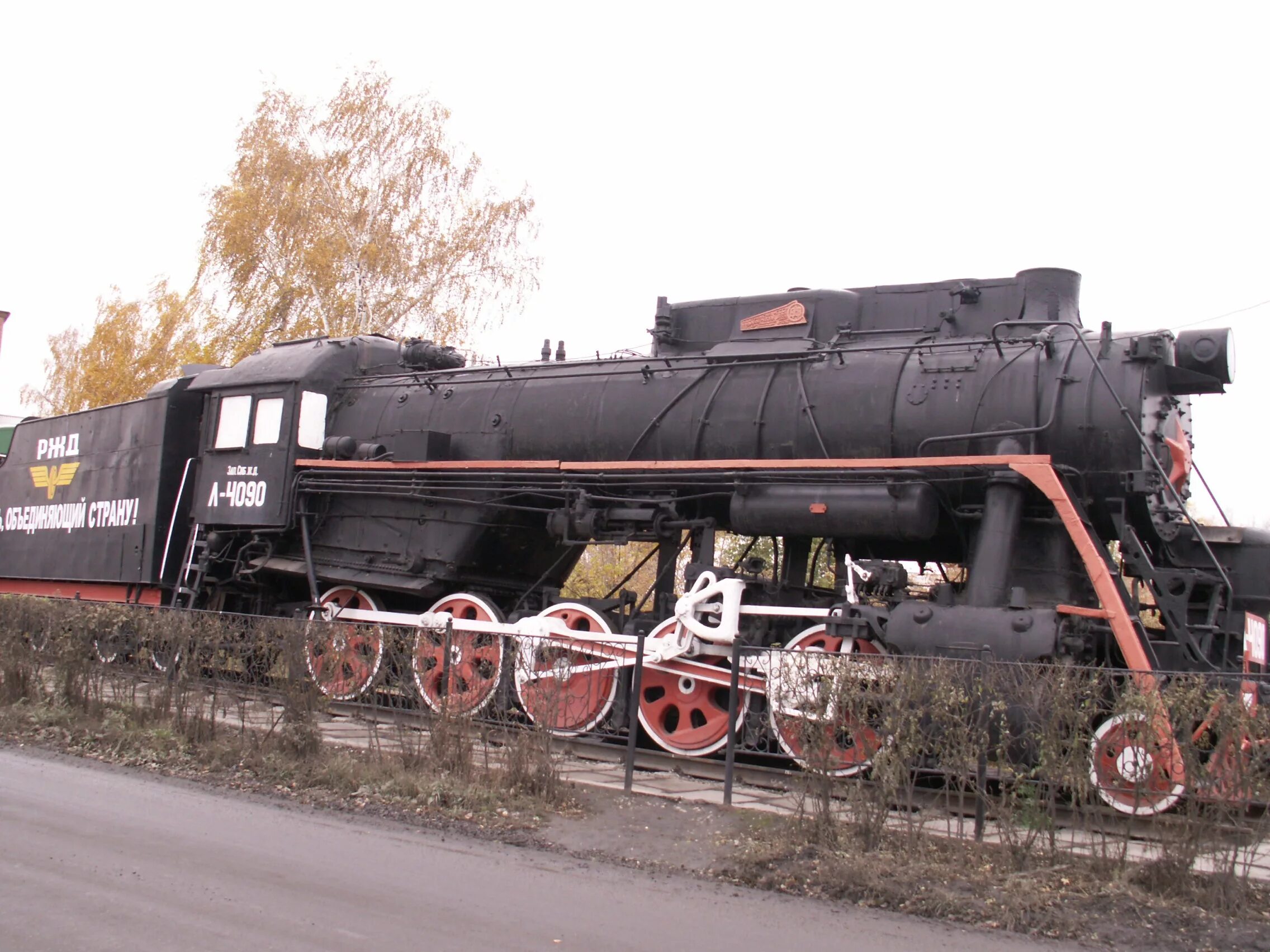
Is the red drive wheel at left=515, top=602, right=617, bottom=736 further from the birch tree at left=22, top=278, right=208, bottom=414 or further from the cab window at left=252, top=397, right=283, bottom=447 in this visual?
the birch tree at left=22, top=278, right=208, bottom=414

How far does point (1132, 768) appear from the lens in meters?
→ 7.38

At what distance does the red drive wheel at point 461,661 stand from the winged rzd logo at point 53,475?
7.60 m

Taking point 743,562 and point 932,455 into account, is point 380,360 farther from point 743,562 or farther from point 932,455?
point 932,455

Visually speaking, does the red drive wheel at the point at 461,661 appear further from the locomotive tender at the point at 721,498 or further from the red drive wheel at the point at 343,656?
the red drive wheel at the point at 343,656

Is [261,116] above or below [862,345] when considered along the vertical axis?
above

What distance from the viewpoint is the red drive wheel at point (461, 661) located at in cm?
943

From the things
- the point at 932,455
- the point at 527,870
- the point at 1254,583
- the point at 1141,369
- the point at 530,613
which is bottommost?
the point at 527,870

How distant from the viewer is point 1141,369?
8641 millimetres

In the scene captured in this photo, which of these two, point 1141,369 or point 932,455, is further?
point 932,455

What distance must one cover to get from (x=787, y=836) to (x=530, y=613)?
5.33 metres

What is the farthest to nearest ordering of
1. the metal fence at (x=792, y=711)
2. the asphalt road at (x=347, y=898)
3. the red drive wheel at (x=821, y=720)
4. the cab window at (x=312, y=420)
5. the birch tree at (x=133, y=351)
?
the birch tree at (x=133, y=351)
the cab window at (x=312, y=420)
the red drive wheel at (x=821, y=720)
the metal fence at (x=792, y=711)
the asphalt road at (x=347, y=898)

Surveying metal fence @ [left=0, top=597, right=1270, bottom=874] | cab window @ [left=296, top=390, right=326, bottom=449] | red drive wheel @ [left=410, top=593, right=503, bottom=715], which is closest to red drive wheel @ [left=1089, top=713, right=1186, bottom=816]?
metal fence @ [left=0, top=597, right=1270, bottom=874]

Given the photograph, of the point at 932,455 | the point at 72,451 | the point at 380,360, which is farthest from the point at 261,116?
the point at 932,455

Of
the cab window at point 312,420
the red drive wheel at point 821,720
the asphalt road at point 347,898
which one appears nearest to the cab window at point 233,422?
the cab window at point 312,420
